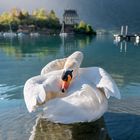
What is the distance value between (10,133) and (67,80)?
1426 millimetres

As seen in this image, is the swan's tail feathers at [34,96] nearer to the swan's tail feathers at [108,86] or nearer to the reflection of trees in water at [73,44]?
the swan's tail feathers at [108,86]

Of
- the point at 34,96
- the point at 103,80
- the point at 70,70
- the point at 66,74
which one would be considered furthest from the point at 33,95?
the point at 103,80

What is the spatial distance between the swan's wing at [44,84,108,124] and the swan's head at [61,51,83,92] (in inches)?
11.2

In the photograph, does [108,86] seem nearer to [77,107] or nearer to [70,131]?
[77,107]

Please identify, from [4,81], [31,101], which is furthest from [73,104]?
[4,81]

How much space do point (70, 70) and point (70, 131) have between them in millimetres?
1109

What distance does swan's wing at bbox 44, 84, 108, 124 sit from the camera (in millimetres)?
6762

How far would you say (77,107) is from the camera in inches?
267

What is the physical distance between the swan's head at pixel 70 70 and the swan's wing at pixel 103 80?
187mm

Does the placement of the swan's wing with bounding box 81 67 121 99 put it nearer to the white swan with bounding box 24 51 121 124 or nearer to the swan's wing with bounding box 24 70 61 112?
the white swan with bounding box 24 51 121 124

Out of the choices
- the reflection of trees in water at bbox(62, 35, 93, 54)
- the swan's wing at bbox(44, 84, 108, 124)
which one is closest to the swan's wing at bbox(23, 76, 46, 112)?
the swan's wing at bbox(44, 84, 108, 124)

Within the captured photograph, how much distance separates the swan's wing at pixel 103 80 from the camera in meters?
6.68

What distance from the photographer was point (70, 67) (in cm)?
769

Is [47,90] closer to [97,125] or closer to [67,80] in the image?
[67,80]
